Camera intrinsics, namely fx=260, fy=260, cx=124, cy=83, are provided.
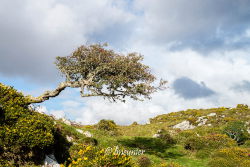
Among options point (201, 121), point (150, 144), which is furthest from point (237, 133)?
point (201, 121)

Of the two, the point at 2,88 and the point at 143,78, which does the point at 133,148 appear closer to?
the point at 143,78

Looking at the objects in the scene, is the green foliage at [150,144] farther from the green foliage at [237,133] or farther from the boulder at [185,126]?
the boulder at [185,126]

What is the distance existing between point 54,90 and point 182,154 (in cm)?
1595

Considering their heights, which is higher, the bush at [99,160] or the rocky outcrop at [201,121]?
the rocky outcrop at [201,121]

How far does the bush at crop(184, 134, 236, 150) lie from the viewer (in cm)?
3070

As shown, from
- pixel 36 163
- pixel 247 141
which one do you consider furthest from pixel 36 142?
pixel 247 141

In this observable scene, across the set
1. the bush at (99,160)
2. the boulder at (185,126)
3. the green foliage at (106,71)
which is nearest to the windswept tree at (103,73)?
the green foliage at (106,71)

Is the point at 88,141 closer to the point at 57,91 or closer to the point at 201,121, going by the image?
the point at 57,91

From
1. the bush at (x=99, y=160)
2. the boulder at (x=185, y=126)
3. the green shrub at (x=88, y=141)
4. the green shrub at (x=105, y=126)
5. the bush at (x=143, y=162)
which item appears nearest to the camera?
the bush at (x=99, y=160)

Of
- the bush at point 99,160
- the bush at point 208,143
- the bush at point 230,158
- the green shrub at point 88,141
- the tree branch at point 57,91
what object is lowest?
the bush at point 230,158

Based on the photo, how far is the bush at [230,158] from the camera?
23.2 metres

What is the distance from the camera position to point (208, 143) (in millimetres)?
31781

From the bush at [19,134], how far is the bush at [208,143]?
18.3 meters

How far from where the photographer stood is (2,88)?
1914 centimetres
